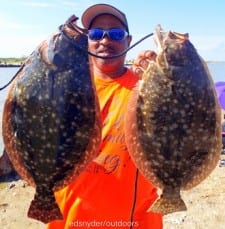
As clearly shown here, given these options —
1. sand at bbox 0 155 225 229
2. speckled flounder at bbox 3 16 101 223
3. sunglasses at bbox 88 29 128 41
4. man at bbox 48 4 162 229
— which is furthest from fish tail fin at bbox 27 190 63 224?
sand at bbox 0 155 225 229

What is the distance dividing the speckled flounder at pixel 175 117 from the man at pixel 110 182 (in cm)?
142

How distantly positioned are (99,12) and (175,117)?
189 cm

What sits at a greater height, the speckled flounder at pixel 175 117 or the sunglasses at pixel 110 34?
the sunglasses at pixel 110 34

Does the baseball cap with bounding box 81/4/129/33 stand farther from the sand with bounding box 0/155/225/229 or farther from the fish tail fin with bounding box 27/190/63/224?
the sand with bounding box 0/155/225/229

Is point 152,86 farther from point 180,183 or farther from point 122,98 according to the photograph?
point 122,98

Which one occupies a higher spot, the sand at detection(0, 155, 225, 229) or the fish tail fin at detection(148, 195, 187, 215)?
the fish tail fin at detection(148, 195, 187, 215)

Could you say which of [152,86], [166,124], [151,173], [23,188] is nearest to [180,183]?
[151,173]

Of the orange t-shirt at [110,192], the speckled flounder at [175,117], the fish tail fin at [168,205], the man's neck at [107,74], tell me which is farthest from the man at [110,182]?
the speckled flounder at [175,117]

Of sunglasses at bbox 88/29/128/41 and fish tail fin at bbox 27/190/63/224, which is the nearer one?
fish tail fin at bbox 27/190/63/224

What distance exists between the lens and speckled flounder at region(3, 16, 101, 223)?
2.71 meters

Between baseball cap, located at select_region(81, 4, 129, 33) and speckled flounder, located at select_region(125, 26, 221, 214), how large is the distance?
1518mm

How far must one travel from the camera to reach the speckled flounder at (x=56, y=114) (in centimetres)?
271

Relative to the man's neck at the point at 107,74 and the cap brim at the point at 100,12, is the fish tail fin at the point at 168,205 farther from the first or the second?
the cap brim at the point at 100,12

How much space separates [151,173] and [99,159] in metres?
1.45
